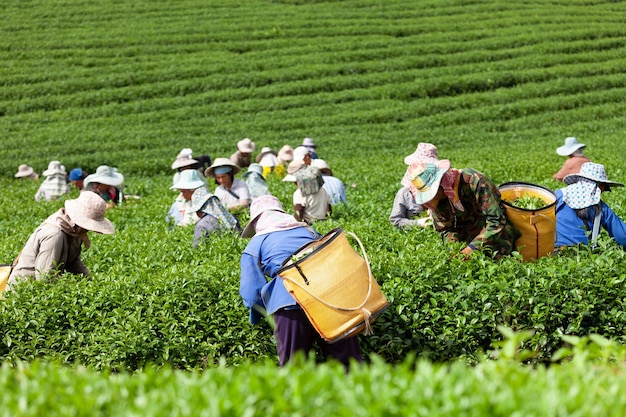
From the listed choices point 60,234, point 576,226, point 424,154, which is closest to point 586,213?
point 576,226

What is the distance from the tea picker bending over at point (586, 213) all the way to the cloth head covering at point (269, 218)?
295 cm

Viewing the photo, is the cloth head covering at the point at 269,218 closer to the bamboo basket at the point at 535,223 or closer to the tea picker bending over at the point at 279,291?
the tea picker bending over at the point at 279,291

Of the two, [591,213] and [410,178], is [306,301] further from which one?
[591,213]

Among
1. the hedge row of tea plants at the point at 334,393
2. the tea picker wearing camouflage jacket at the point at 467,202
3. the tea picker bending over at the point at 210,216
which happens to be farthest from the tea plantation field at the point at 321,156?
the tea picker bending over at the point at 210,216

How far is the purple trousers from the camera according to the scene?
5.55 meters

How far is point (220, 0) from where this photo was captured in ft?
141

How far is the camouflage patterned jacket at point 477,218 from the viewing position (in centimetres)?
657

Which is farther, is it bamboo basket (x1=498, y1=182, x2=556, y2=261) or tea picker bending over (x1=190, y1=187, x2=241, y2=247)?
tea picker bending over (x1=190, y1=187, x2=241, y2=247)

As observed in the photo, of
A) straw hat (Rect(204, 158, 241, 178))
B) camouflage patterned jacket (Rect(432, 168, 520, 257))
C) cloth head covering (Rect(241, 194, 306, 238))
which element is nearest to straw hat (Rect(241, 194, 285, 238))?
cloth head covering (Rect(241, 194, 306, 238))

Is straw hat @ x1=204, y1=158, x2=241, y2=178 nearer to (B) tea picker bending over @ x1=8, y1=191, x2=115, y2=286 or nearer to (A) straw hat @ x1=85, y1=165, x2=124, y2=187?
(A) straw hat @ x1=85, y1=165, x2=124, y2=187

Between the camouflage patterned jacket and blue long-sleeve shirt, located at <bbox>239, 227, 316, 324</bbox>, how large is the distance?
5.16 feet

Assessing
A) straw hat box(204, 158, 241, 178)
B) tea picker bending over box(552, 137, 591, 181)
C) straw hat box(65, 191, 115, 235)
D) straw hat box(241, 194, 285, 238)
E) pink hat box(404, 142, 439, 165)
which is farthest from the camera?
tea picker bending over box(552, 137, 591, 181)

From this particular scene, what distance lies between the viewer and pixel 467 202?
6746 millimetres

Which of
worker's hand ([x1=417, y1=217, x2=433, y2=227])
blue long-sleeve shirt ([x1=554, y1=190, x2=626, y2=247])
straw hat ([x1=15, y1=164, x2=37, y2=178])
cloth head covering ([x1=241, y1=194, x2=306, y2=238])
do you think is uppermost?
cloth head covering ([x1=241, y1=194, x2=306, y2=238])
